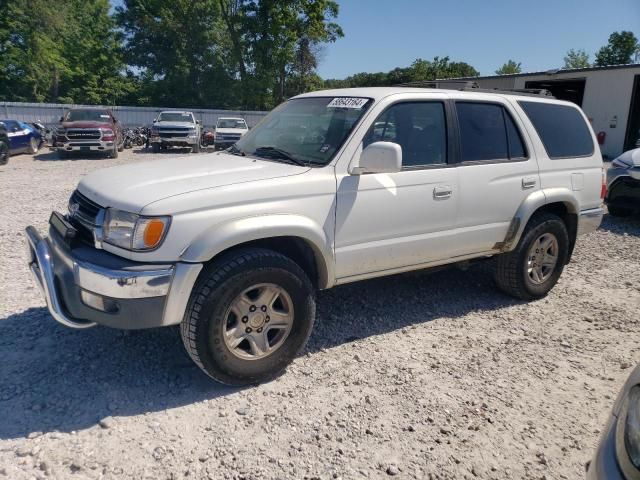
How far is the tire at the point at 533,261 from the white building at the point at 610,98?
17.0 meters

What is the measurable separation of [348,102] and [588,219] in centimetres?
295

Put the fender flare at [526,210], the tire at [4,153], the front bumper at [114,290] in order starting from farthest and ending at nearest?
Answer: the tire at [4,153] → the fender flare at [526,210] → the front bumper at [114,290]

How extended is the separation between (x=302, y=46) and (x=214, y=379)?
38179mm

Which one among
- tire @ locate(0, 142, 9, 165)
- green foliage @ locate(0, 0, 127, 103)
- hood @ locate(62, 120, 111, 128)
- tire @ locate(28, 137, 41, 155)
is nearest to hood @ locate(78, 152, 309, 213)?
tire @ locate(0, 142, 9, 165)

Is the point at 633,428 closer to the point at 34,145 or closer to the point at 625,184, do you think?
the point at 625,184

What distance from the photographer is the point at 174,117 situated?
69.9 ft

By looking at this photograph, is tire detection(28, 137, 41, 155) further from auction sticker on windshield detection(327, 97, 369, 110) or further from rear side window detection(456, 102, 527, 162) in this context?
rear side window detection(456, 102, 527, 162)

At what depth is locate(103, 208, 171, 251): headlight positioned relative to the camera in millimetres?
2830

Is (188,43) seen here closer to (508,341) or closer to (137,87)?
(137,87)

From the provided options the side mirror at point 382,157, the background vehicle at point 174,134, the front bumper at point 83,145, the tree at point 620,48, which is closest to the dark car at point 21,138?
the front bumper at point 83,145

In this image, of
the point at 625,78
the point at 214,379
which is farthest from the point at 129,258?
the point at 625,78

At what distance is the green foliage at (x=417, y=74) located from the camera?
46.5m

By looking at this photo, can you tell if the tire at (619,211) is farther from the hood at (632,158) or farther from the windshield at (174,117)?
the windshield at (174,117)

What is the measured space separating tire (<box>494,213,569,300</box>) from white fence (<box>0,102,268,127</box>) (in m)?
22.8
